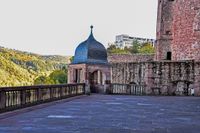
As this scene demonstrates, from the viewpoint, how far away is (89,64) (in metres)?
21.5

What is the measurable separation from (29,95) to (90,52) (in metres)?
10.5

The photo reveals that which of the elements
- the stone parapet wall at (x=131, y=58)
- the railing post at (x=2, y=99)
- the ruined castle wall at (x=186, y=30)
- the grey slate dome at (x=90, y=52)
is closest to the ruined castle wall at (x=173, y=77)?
the grey slate dome at (x=90, y=52)

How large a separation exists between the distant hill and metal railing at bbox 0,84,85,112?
109 feet

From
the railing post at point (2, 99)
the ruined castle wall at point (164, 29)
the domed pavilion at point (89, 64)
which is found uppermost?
the ruined castle wall at point (164, 29)

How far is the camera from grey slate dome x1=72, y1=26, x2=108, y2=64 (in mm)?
21766

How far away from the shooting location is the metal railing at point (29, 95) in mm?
9743

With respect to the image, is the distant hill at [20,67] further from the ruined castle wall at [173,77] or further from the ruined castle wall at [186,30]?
the ruined castle wall at [173,77]

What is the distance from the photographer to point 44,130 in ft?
22.8

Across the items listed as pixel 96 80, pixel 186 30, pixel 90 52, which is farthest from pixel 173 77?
pixel 186 30

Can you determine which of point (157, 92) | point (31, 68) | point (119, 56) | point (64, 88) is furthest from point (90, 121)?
point (31, 68)

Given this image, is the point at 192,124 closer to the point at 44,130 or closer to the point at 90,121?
the point at 90,121

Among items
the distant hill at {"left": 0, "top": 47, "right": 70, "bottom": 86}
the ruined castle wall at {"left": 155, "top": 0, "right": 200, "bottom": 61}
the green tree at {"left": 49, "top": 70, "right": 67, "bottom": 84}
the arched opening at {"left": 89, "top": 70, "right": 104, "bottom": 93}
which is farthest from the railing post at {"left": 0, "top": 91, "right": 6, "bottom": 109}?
the green tree at {"left": 49, "top": 70, "right": 67, "bottom": 84}

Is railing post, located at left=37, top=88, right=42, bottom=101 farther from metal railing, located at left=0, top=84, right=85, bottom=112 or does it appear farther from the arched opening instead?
the arched opening

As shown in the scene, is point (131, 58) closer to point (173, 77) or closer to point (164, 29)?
point (164, 29)
